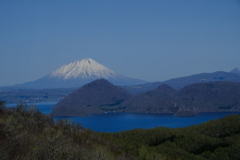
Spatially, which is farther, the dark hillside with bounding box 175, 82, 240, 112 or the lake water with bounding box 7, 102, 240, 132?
the dark hillside with bounding box 175, 82, 240, 112

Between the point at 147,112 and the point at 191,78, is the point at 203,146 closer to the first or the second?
the point at 147,112

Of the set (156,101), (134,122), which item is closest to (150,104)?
(156,101)

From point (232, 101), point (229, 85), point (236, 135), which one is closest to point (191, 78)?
point (229, 85)

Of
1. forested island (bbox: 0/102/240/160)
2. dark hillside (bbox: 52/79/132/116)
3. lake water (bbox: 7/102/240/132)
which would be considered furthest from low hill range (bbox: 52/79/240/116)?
forested island (bbox: 0/102/240/160)

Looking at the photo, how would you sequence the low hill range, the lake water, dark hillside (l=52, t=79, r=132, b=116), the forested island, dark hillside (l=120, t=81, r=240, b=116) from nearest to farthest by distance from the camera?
the forested island
the lake water
the low hill range
dark hillside (l=120, t=81, r=240, b=116)
dark hillside (l=52, t=79, r=132, b=116)

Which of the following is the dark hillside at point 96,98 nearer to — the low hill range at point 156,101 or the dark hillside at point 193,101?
the low hill range at point 156,101

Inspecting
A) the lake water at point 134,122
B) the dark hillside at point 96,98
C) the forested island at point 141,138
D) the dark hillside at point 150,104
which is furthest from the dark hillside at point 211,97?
the forested island at point 141,138

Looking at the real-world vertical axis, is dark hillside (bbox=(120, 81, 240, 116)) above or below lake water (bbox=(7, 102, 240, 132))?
above

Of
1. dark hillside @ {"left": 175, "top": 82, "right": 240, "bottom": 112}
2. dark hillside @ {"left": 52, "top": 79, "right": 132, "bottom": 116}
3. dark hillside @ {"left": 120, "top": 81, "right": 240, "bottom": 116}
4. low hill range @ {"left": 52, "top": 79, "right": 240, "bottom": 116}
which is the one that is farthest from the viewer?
dark hillside @ {"left": 52, "top": 79, "right": 132, "bottom": 116}

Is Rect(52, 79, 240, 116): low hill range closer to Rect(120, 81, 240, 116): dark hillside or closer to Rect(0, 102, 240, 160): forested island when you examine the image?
Rect(120, 81, 240, 116): dark hillside

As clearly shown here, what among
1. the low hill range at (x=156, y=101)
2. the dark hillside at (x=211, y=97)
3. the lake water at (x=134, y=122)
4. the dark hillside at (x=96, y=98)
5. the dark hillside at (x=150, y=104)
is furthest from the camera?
the dark hillside at (x=96, y=98)
